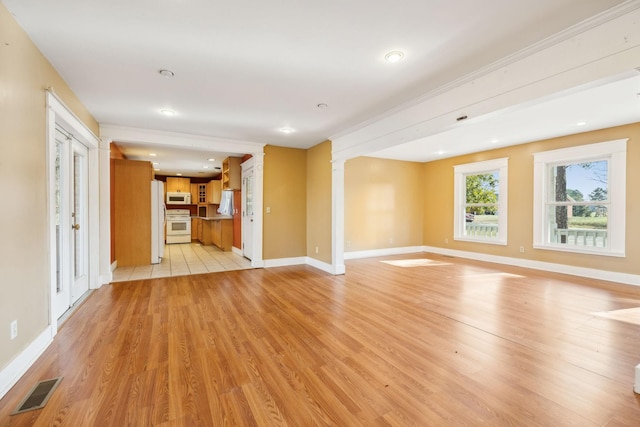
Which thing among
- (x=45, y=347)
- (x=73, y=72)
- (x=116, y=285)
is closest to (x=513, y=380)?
(x=45, y=347)

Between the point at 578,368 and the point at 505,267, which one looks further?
the point at 505,267

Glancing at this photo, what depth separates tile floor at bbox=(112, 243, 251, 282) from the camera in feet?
16.8

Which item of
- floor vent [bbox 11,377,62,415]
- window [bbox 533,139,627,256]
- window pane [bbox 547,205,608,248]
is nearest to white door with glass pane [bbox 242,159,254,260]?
floor vent [bbox 11,377,62,415]

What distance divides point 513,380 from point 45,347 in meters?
3.73

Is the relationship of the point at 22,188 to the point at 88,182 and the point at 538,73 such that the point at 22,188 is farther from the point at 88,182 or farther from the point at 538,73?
the point at 538,73

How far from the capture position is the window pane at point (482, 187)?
6.58 metres

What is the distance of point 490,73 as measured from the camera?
2660 mm

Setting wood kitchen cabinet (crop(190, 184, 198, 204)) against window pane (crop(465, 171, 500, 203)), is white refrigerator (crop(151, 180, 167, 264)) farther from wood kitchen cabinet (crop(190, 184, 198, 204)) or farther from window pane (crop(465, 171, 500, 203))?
window pane (crop(465, 171, 500, 203))

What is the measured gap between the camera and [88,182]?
4.23 m

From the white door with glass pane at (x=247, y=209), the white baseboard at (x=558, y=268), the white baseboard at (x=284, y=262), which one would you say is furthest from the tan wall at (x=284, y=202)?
the white baseboard at (x=558, y=268)

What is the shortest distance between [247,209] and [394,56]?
16.2ft

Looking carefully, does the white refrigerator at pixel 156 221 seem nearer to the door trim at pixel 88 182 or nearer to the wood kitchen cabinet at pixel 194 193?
the door trim at pixel 88 182

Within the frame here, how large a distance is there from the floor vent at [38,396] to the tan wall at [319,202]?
4.07 metres

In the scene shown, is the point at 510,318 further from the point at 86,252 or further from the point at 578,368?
the point at 86,252
